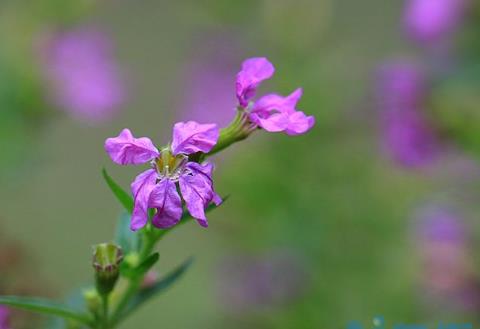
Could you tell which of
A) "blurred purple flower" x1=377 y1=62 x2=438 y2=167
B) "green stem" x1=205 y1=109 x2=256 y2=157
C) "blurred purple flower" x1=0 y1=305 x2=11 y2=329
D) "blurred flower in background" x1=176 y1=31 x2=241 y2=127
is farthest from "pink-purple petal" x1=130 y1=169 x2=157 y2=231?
"blurred flower in background" x1=176 y1=31 x2=241 y2=127

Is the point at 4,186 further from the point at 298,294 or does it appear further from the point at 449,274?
the point at 449,274

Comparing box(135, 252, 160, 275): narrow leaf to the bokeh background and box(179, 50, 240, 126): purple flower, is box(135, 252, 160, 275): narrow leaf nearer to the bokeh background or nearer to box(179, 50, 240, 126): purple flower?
the bokeh background

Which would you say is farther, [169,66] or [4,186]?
[169,66]

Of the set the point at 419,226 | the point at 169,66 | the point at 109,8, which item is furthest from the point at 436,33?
the point at 169,66

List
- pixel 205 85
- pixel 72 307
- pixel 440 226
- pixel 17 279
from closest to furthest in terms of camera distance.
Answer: pixel 72 307, pixel 17 279, pixel 440 226, pixel 205 85

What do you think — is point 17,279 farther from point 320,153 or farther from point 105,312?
point 320,153

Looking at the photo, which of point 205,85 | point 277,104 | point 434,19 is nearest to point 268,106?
point 277,104
